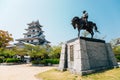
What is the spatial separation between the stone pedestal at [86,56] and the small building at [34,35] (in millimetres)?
39347

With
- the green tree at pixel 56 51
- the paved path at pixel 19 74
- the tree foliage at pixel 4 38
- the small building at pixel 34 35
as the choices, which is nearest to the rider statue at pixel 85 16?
the paved path at pixel 19 74

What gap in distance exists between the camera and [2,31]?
33625mm

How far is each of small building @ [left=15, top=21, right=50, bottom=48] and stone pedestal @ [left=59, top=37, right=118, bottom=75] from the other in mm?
39347

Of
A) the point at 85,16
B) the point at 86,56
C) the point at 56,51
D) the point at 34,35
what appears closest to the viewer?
the point at 86,56

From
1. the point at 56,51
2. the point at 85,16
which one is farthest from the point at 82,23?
the point at 56,51

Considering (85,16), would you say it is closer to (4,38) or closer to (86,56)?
(86,56)

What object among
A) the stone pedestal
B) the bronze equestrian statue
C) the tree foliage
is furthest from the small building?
the bronze equestrian statue

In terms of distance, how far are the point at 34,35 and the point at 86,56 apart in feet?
153

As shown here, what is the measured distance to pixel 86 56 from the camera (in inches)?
518

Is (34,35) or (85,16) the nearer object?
(85,16)

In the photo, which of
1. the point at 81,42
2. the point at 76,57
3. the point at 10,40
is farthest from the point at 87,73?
the point at 10,40

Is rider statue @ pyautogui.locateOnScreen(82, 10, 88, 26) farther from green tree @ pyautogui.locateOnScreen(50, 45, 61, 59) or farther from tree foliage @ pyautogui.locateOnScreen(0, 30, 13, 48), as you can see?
tree foliage @ pyautogui.locateOnScreen(0, 30, 13, 48)

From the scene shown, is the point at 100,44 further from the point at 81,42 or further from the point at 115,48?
the point at 115,48

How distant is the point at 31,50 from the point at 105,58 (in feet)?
68.7
